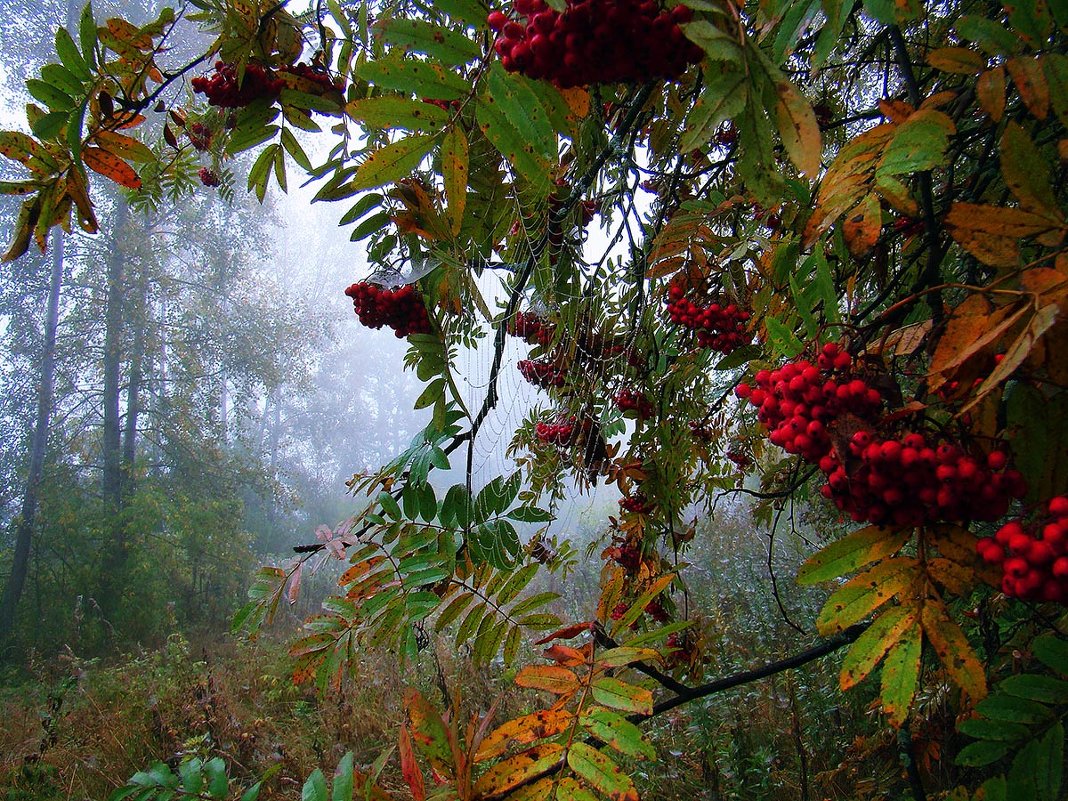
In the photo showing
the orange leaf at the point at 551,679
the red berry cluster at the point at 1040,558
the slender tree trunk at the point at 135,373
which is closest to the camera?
the red berry cluster at the point at 1040,558

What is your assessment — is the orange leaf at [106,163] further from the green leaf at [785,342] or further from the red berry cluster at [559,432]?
the red berry cluster at [559,432]

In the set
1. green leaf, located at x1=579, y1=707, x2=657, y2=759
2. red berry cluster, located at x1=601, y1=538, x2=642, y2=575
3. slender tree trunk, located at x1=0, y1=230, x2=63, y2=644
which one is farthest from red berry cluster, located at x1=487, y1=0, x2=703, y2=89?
slender tree trunk, located at x1=0, y1=230, x2=63, y2=644

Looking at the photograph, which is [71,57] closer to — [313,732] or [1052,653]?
[1052,653]

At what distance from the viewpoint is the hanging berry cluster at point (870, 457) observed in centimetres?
41

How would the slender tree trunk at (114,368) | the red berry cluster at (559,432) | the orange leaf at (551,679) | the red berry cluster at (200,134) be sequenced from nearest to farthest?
the orange leaf at (551,679) < the red berry cluster at (200,134) < the red berry cluster at (559,432) < the slender tree trunk at (114,368)

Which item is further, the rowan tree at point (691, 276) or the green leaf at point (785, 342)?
the green leaf at point (785, 342)

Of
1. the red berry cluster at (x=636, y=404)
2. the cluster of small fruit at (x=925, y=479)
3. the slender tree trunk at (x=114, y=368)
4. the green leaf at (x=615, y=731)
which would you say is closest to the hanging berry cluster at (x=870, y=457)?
the cluster of small fruit at (x=925, y=479)

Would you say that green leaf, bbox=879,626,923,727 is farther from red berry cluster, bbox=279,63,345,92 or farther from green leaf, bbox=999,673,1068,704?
red berry cluster, bbox=279,63,345,92

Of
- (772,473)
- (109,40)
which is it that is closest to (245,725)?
(772,473)

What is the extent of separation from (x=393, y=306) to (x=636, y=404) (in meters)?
0.66

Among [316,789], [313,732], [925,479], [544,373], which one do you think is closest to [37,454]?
[313,732]

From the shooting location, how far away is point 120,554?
6680 millimetres

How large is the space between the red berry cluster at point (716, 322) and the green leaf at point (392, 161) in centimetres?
77

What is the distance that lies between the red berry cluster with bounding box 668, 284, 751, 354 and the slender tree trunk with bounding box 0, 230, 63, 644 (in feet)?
28.1
